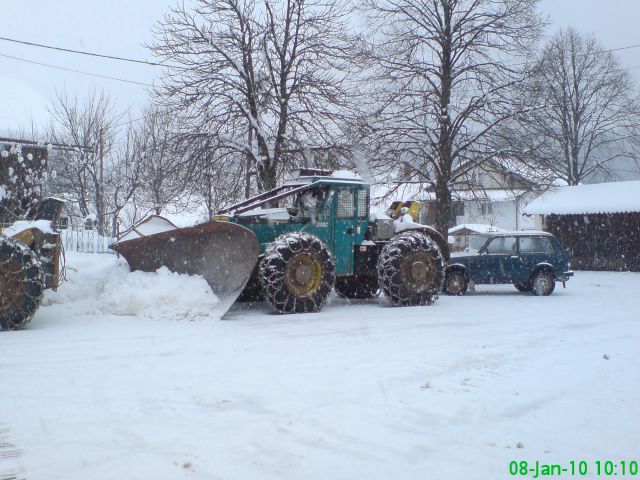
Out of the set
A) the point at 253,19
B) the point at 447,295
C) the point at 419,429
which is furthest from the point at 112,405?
the point at 253,19

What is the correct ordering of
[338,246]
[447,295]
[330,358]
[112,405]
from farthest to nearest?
1. [447,295]
2. [338,246]
3. [330,358]
4. [112,405]

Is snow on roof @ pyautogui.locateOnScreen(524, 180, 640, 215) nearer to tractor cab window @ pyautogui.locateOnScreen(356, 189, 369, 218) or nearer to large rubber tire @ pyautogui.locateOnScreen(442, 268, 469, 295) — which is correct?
large rubber tire @ pyautogui.locateOnScreen(442, 268, 469, 295)

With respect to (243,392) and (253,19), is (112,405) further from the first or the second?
(253,19)

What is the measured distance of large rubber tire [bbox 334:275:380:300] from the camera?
46.5 feet

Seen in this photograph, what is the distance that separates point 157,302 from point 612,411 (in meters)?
6.67

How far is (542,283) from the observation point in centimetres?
1656

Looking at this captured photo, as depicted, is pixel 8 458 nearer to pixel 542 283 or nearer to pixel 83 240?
pixel 83 240

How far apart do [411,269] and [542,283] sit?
17.3 ft

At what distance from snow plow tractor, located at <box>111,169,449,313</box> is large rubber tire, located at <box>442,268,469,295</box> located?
243cm

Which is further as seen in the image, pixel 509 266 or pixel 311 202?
pixel 509 266

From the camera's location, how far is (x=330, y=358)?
24.4 ft

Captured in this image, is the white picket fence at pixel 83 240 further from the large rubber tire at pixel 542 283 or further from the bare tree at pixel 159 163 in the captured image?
the large rubber tire at pixel 542 283

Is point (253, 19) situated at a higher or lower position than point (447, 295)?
higher

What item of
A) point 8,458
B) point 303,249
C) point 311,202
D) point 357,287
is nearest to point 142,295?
point 303,249
